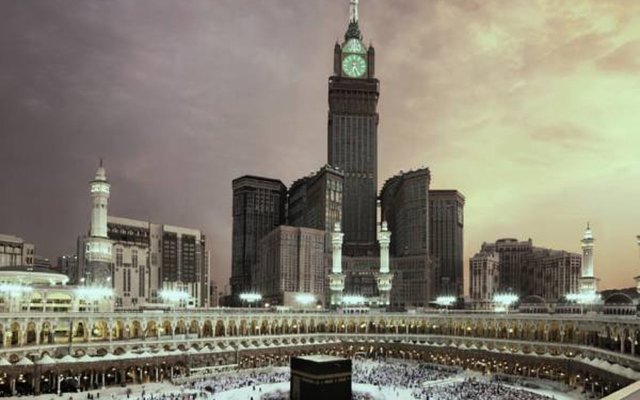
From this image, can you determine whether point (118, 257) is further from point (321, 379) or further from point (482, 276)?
point (482, 276)

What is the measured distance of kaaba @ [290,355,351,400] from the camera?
48000 mm

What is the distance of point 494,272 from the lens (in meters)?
182

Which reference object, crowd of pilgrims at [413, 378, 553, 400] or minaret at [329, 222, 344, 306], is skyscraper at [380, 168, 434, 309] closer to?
minaret at [329, 222, 344, 306]

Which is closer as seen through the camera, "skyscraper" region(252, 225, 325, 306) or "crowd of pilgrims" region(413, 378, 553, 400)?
"crowd of pilgrims" region(413, 378, 553, 400)

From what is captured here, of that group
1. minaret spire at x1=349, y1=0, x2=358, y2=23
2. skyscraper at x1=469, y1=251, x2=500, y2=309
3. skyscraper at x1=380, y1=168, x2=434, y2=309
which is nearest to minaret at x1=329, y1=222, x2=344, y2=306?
skyscraper at x1=380, y1=168, x2=434, y2=309

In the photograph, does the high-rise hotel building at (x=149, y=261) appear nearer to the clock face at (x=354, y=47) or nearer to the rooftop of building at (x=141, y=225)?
the rooftop of building at (x=141, y=225)

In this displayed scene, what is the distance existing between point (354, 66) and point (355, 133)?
1961 cm

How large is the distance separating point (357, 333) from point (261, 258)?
80405mm

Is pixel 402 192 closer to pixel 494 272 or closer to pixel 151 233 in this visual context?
pixel 494 272

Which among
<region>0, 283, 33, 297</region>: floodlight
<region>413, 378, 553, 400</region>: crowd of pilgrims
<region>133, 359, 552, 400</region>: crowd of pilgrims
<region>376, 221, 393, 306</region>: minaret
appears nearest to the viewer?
<region>413, 378, 553, 400</region>: crowd of pilgrims

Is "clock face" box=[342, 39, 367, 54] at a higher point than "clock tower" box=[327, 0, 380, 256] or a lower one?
higher

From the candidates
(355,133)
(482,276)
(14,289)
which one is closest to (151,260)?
(355,133)

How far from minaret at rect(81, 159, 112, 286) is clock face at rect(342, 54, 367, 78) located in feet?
377

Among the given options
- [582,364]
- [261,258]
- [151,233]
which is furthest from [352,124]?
[582,364]
